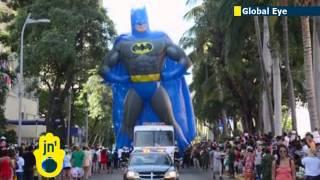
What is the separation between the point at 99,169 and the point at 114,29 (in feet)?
30.3

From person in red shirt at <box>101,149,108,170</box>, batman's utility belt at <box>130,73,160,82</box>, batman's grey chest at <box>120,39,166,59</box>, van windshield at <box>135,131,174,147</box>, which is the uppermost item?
batman's grey chest at <box>120,39,166,59</box>

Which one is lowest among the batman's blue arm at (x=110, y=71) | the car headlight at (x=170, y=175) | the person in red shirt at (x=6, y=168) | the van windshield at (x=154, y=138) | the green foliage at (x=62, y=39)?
the car headlight at (x=170, y=175)

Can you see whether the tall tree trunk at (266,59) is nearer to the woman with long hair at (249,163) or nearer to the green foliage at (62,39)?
the woman with long hair at (249,163)

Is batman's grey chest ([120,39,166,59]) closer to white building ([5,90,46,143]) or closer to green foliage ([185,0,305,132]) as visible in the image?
green foliage ([185,0,305,132])

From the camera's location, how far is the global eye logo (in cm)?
1469

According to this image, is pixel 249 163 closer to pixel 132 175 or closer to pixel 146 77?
pixel 132 175

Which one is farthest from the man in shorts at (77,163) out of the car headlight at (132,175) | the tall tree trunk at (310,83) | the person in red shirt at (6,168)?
the tall tree trunk at (310,83)

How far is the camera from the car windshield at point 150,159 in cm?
2220

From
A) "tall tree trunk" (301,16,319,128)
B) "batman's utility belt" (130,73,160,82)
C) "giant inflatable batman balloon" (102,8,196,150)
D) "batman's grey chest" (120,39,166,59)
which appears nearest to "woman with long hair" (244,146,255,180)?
"tall tree trunk" (301,16,319,128)

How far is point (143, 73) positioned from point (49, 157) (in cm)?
2318

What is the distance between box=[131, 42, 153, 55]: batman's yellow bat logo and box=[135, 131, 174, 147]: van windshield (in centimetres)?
601

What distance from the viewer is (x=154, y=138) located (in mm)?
33375

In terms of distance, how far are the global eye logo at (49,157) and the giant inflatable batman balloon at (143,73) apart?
74.6 feet

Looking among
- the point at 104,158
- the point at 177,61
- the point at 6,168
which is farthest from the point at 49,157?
the point at 104,158
